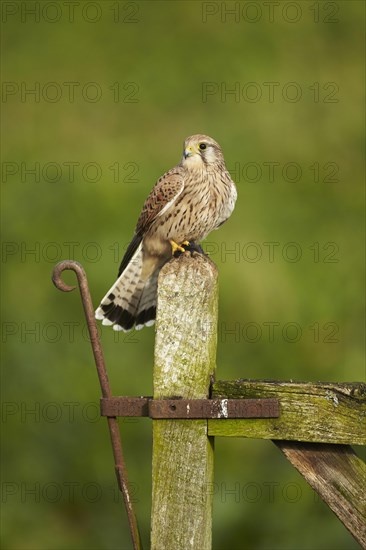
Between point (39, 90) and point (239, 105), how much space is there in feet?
6.26

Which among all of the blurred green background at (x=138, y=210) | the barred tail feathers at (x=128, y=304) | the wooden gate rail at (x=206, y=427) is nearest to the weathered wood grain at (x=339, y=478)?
the wooden gate rail at (x=206, y=427)

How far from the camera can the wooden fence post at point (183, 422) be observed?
107 inches

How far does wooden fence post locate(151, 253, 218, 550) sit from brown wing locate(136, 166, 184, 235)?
6.99ft

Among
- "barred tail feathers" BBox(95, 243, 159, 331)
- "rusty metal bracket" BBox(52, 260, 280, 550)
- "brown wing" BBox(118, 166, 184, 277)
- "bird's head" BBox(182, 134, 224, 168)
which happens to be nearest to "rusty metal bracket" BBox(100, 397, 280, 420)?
"rusty metal bracket" BBox(52, 260, 280, 550)

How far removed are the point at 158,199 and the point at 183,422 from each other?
232 cm

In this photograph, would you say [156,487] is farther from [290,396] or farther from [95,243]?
[95,243]

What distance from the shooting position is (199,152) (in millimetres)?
5156

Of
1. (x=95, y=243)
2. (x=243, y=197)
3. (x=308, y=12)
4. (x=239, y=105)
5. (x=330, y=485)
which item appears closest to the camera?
(x=330, y=485)

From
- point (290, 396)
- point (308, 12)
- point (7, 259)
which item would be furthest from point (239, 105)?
point (290, 396)

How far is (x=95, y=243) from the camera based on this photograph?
25.0 feet

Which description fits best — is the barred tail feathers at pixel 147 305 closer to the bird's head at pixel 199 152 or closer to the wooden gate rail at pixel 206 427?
the bird's head at pixel 199 152

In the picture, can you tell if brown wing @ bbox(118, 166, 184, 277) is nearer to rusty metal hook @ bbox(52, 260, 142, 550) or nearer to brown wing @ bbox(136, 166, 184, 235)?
brown wing @ bbox(136, 166, 184, 235)

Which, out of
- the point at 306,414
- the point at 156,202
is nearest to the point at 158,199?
the point at 156,202

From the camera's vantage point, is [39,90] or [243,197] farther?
[39,90]
